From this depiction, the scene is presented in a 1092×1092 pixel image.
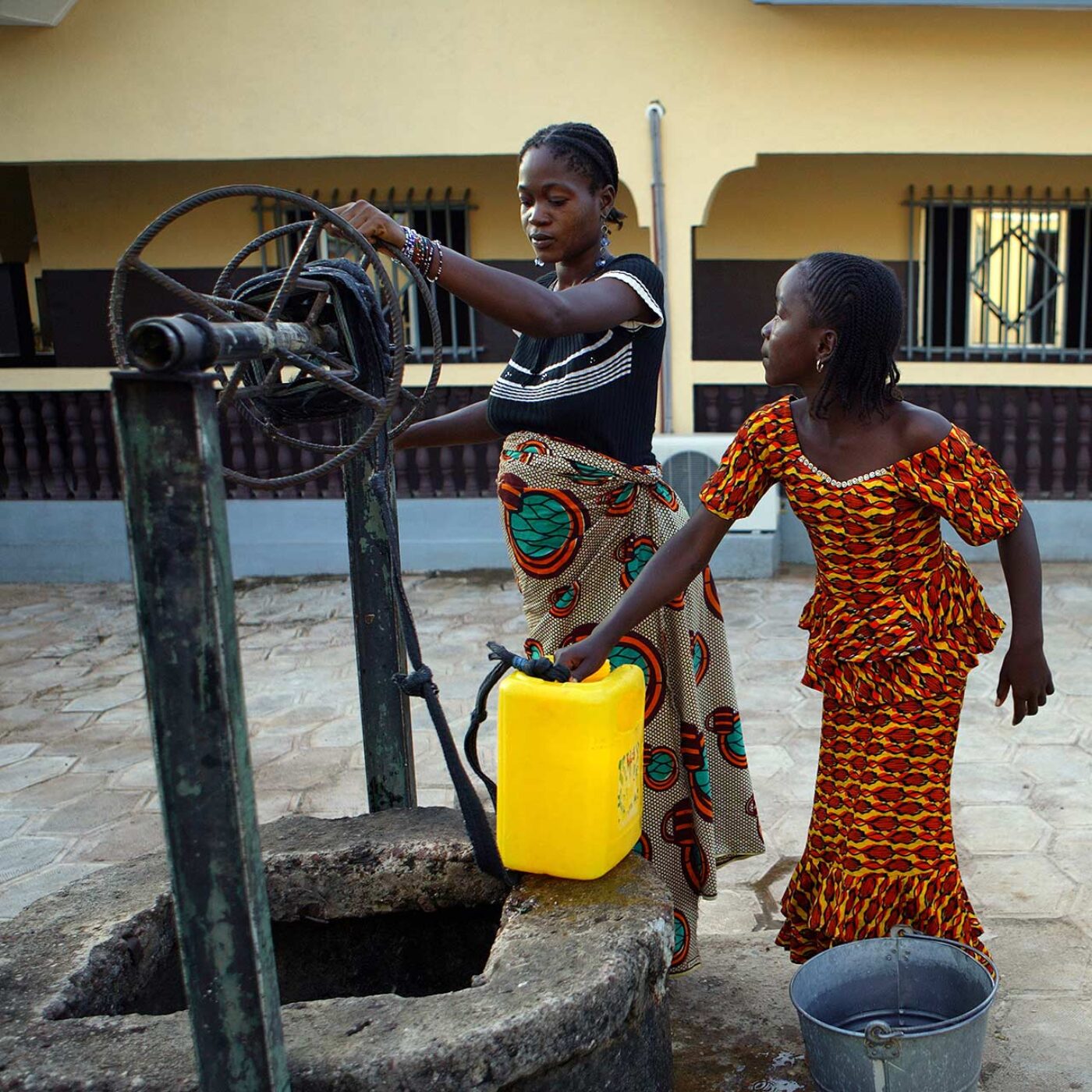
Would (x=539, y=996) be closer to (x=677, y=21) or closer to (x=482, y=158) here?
(x=677, y=21)

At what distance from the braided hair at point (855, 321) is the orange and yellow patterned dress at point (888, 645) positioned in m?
0.14

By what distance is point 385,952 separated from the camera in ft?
7.79

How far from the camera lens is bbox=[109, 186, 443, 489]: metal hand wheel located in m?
1.57

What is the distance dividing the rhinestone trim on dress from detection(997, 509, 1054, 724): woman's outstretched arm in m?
0.26

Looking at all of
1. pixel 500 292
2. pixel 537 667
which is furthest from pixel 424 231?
pixel 537 667

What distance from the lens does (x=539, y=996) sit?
172 centimetres

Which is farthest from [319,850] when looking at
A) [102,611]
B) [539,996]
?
[102,611]

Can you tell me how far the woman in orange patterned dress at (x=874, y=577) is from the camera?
2176mm

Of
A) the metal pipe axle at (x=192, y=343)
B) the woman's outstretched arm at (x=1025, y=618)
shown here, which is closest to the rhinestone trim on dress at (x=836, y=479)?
the woman's outstretched arm at (x=1025, y=618)

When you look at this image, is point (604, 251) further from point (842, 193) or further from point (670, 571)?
point (842, 193)

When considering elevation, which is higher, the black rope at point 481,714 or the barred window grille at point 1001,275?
the barred window grille at point 1001,275

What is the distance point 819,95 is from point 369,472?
18.0 feet

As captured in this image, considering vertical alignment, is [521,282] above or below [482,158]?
below

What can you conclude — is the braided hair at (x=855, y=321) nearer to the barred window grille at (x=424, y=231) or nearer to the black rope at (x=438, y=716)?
the black rope at (x=438, y=716)
